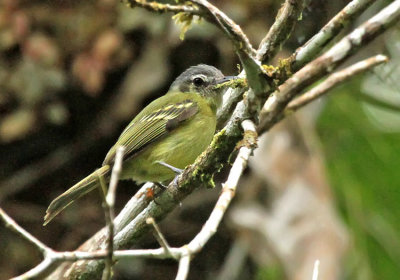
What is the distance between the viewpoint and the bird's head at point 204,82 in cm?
527

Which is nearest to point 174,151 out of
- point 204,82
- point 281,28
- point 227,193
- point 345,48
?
point 204,82

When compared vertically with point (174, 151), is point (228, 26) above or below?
below

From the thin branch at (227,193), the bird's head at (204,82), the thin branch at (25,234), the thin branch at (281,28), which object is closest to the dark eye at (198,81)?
the bird's head at (204,82)

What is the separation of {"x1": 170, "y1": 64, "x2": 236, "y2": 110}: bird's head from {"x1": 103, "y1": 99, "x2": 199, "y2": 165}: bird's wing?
27cm

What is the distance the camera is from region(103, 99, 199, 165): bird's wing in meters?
4.82

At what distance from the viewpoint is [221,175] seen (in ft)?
22.8

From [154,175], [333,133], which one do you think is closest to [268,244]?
[333,133]

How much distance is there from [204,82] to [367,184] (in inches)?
A: 98.5

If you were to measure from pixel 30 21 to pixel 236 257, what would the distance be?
2.96m

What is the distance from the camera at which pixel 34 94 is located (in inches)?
249

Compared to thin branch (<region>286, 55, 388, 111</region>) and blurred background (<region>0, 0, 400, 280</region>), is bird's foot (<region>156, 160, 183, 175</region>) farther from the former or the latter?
thin branch (<region>286, 55, 388, 111</region>)

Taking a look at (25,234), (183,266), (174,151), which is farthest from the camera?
(174,151)

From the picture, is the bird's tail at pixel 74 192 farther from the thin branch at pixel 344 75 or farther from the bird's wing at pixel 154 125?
the thin branch at pixel 344 75

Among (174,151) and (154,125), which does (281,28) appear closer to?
(174,151)
